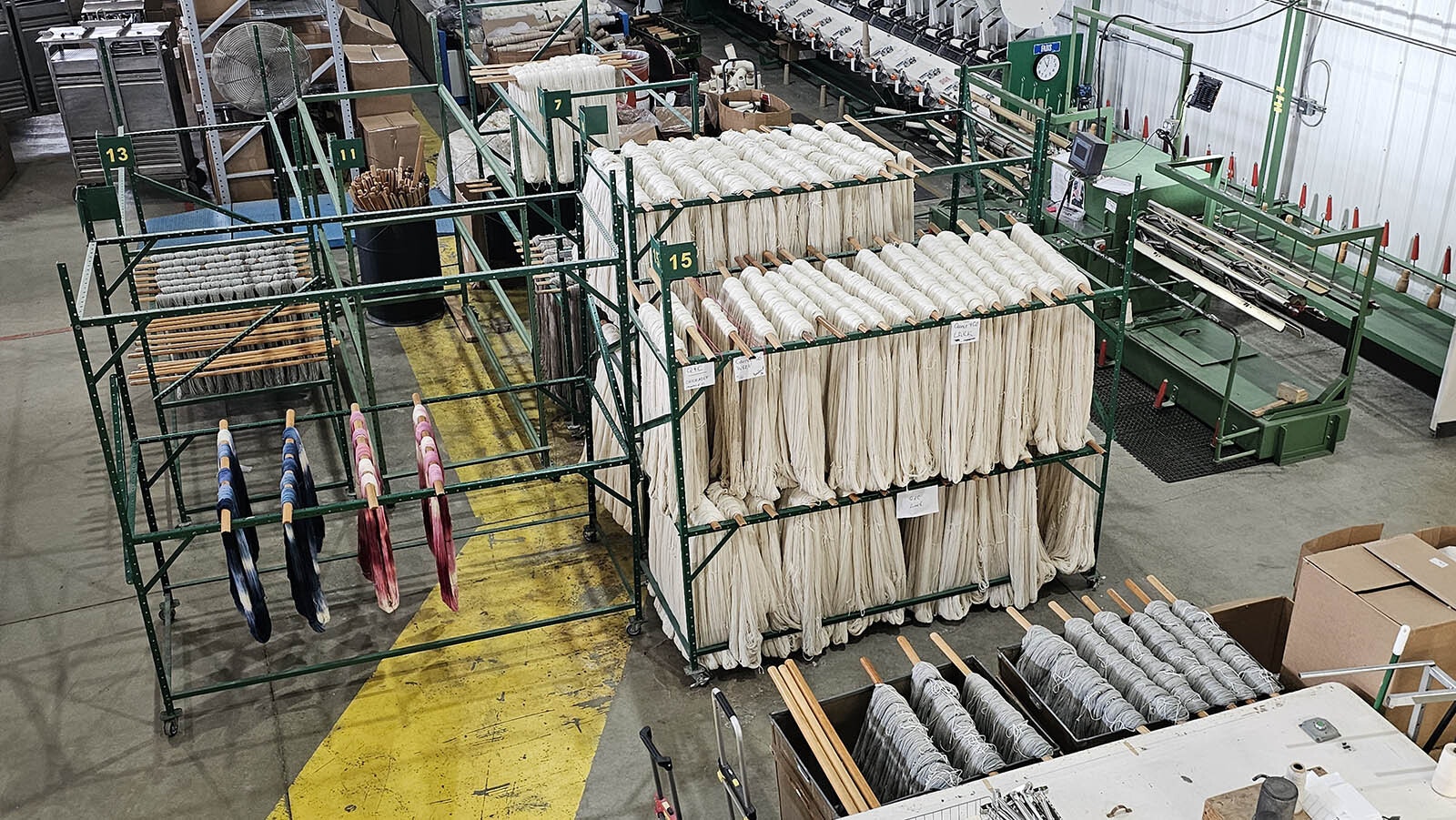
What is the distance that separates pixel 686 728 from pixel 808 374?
205cm

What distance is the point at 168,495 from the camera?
9.09 m

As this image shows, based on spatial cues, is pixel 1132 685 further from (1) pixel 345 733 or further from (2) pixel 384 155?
(2) pixel 384 155

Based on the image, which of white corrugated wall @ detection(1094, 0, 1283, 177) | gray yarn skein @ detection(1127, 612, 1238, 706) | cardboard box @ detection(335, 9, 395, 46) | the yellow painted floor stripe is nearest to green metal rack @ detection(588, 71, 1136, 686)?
the yellow painted floor stripe

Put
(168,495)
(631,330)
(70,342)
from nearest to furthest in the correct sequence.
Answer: (631,330), (168,495), (70,342)

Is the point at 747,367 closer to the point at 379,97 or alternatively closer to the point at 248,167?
the point at 379,97

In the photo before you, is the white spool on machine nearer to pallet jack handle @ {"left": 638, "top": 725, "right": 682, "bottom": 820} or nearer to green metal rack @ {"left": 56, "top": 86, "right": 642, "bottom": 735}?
green metal rack @ {"left": 56, "top": 86, "right": 642, "bottom": 735}

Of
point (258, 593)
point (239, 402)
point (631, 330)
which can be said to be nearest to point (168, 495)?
point (239, 402)

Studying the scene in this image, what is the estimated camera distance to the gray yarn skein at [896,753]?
473cm

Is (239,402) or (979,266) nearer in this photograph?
(979,266)

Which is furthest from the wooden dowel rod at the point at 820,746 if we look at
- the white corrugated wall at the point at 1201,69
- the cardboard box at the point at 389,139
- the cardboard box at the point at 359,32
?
the cardboard box at the point at 359,32

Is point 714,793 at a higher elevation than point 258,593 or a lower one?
lower

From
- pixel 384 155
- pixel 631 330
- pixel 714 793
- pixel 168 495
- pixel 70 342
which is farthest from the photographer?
pixel 384 155

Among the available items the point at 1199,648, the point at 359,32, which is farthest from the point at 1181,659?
the point at 359,32

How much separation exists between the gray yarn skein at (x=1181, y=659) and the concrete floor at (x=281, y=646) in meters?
1.97
